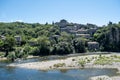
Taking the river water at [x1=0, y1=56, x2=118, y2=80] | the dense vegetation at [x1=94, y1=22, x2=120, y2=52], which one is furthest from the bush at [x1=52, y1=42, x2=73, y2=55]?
the river water at [x1=0, y1=56, x2=118, y2=80]

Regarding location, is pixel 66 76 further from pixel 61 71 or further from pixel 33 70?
pixel 33 70

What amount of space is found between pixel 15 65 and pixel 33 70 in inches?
316

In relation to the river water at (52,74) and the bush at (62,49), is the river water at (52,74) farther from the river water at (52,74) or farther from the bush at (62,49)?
the bush at (62,49)

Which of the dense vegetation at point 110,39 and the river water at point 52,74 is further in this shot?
the dense vegetation at point 110,39

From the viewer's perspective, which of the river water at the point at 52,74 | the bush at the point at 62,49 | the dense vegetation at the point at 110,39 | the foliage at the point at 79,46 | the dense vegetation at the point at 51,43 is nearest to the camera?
the river water at the point at 52,74

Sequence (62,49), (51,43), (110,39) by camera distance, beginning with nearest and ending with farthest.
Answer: (62,49) → (51,43) → (110,39)

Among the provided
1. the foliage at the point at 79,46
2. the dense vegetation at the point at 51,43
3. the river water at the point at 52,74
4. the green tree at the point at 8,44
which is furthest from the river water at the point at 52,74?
the foliage at the point at 79,46

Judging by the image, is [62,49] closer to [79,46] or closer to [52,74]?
[79,46]

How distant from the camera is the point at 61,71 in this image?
47.8 meters

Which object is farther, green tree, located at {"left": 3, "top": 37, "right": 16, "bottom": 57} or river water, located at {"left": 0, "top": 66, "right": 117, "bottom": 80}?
green tree, located at {"left": 3, "top": 37, "right": 16, "bottom": 57}

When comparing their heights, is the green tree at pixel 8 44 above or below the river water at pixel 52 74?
above

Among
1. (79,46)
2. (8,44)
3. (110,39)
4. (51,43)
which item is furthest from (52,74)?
(110,39)

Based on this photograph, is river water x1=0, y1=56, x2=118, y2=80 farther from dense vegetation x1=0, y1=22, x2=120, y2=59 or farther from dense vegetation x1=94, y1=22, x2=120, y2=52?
dense vegetation x1=94, y1=22, x2=120, y2=52

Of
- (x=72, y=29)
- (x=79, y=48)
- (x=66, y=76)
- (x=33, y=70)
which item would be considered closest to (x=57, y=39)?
(x=79, y=48)
